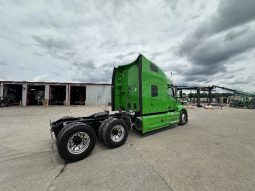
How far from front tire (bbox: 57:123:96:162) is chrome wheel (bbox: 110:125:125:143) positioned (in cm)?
91

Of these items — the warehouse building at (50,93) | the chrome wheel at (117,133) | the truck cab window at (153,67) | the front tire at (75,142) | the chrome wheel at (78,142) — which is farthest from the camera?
the warehouse building at (50,93)

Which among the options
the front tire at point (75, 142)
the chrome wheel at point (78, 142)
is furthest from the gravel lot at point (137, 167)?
the chrome wheel at point (78, 142)

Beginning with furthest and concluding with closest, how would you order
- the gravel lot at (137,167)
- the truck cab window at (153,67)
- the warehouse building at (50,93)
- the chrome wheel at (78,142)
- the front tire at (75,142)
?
the warehouse building at (50,93)
the truck cab window at (153,67)
the chrome wheel at (78,142)
the front tire at (75,142)
the gravel lot at (137,167)

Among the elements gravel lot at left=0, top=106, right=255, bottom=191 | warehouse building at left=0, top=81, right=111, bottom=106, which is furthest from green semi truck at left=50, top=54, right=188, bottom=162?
warehouse building at left=0, top=81, right=111, bottom=106

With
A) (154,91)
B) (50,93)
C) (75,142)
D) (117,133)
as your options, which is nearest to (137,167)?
(117,133)

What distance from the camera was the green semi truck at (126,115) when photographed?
391cm

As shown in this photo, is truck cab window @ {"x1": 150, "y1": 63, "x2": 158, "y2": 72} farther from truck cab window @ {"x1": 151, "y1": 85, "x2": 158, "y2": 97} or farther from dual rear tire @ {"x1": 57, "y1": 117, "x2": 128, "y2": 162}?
dual rear tire @ {"x1": 57, "y1": 117, "x2": 128, "y2": 162}

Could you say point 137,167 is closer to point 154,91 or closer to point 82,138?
point 82,138

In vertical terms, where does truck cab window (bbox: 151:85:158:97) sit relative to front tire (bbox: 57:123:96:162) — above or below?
above

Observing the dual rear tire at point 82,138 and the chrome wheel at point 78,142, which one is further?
the chrome wheel at point 78,142

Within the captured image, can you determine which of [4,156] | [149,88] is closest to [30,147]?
[4,156]

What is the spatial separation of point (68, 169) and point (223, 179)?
3.50 meters

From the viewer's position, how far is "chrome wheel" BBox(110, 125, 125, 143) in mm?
4836

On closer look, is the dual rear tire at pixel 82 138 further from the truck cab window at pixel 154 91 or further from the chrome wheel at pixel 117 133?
the truck cab window at pixel 154 91
